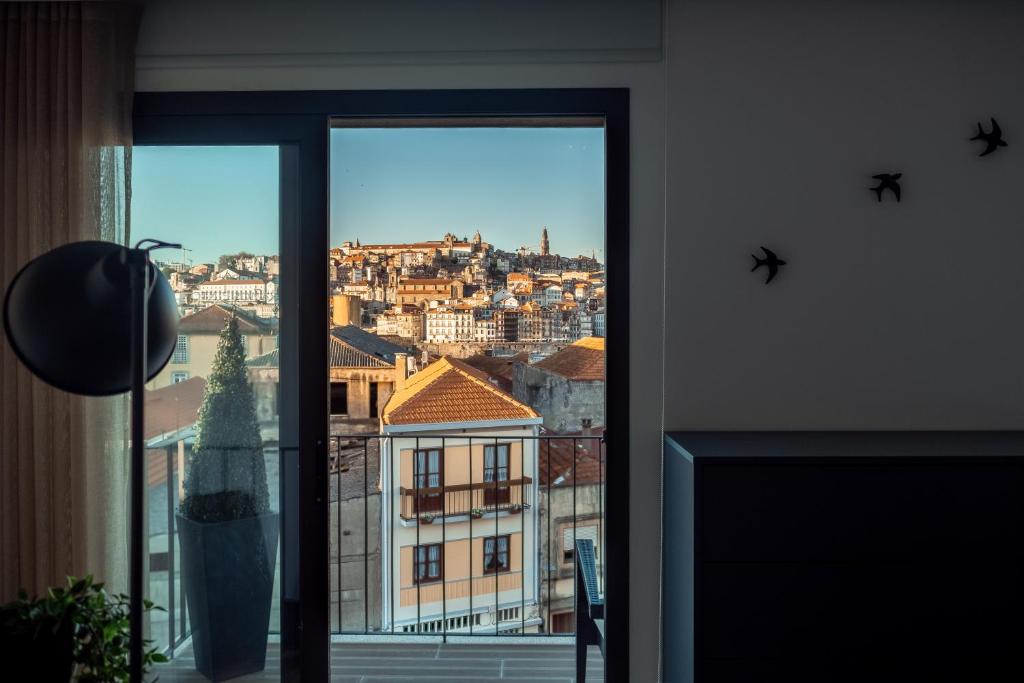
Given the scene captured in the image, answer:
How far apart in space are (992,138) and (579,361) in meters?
1.90

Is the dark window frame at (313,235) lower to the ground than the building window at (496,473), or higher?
higher

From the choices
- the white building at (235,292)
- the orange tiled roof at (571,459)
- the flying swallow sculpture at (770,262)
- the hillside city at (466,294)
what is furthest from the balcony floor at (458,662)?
the flying swallow sculpture at (770,262)

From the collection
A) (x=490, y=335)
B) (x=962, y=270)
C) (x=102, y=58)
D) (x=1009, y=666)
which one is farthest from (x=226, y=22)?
(x=1009, y=666)

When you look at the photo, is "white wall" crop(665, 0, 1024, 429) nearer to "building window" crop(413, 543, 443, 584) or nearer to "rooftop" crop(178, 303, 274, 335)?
"rooftop" crop(178, 303, 274, 335)

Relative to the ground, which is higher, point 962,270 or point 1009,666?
point 962,270

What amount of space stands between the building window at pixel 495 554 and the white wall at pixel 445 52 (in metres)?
2.16

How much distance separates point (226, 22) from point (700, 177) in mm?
1604

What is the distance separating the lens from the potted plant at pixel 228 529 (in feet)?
7.01

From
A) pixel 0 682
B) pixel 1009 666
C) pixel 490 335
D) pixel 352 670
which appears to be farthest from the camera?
pixel 490 335

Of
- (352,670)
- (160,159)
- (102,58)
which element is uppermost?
(102,58)

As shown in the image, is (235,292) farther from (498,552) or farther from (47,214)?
(498,552)

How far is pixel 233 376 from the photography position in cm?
215

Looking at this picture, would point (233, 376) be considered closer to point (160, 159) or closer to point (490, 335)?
point (160, 159)

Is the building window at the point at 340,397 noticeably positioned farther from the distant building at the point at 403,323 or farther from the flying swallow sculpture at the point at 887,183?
the flying swallow sculpture at the point at 887,183
